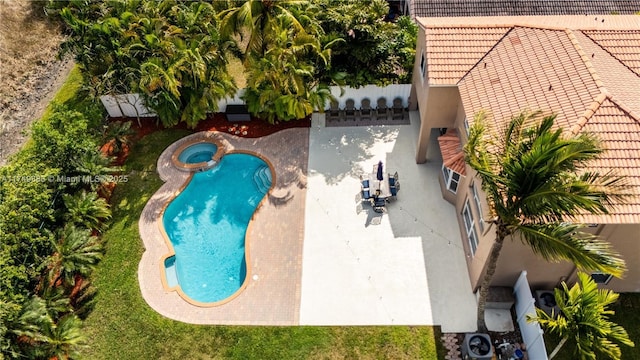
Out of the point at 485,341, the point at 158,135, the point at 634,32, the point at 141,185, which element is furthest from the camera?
the point at 158,135

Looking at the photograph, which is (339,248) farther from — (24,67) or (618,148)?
(24,67)

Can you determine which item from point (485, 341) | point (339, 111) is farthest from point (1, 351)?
point (339, 111)

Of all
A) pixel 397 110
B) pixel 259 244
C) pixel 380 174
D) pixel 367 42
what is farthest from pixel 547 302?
pixel 367 42

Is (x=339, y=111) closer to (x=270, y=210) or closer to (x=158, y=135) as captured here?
(x=270, y=210)

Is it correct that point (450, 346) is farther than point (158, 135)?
No

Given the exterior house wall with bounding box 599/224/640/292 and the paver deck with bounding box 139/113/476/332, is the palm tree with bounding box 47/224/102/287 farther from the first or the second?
the exterior house wall with bounding box 599/224/640/292
